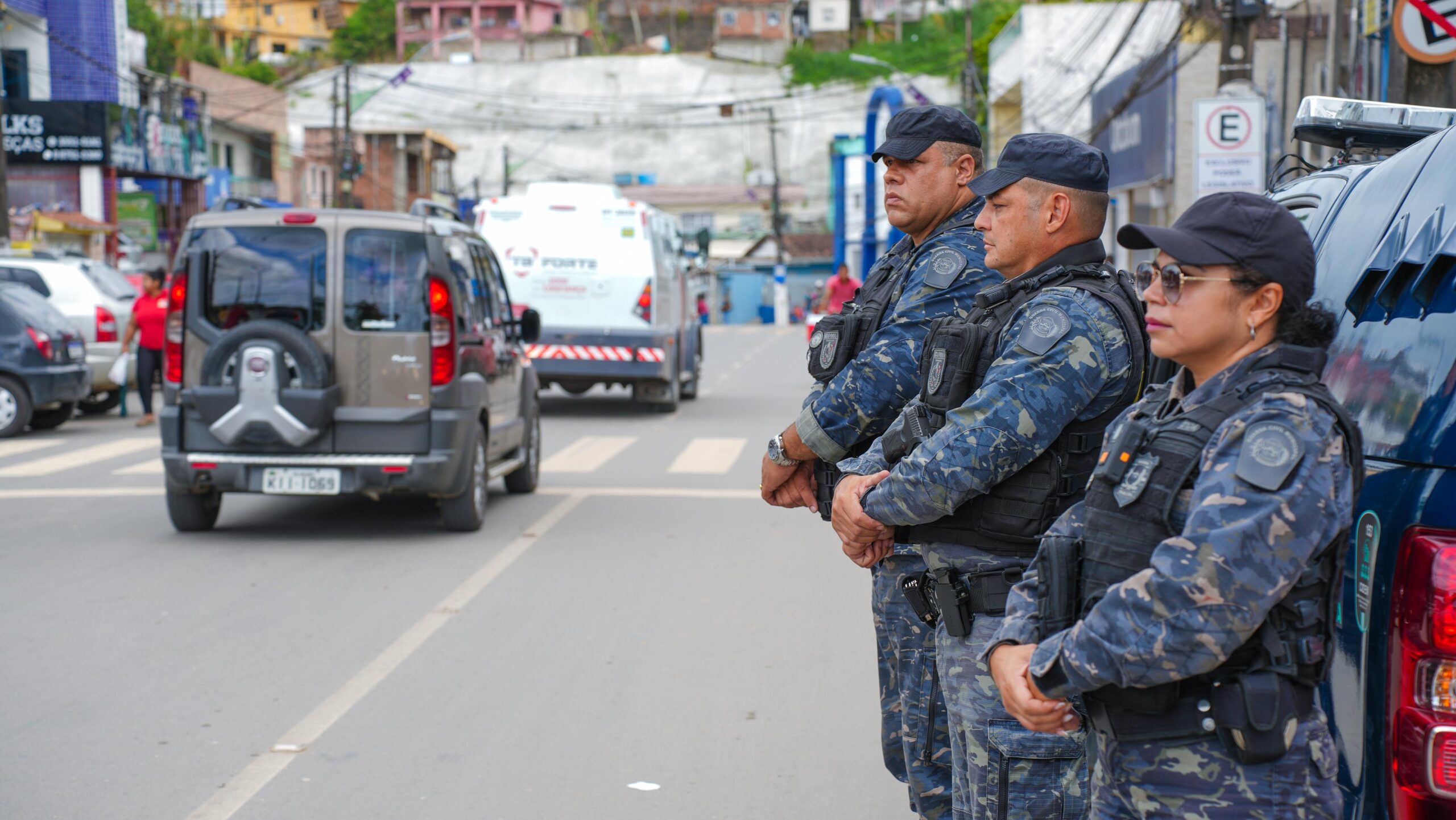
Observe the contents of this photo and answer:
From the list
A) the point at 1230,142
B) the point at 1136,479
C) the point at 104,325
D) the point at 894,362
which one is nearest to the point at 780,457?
the point at 894,362

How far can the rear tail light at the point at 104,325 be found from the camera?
17.6 m

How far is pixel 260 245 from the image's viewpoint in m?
→ 9.05

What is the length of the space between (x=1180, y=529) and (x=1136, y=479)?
104mm

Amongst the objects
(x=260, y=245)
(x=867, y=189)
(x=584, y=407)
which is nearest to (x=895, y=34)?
(x=867, y=189)

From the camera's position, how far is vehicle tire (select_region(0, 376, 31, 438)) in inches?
599

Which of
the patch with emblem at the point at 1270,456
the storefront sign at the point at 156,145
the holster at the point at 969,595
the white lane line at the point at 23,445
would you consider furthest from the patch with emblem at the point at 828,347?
the storefront sign at the point at 156,145

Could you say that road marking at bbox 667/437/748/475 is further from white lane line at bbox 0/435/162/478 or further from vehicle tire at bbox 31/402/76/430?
vehicle tire at bbox 31/402/76/430

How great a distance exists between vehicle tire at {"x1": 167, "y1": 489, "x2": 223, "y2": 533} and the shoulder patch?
752 cm

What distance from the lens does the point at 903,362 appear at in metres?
3.62

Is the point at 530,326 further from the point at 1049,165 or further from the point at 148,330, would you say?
the point at 1049,165

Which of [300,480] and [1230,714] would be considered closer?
[1230,714]

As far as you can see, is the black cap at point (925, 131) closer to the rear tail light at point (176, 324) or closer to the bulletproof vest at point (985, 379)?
the bulletproof vest at point (985, 379)

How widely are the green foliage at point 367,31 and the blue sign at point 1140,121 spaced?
3152 inches

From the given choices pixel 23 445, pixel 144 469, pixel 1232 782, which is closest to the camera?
pixel 1232 782
